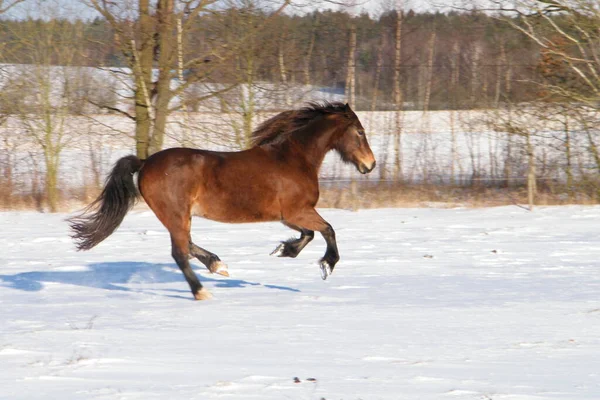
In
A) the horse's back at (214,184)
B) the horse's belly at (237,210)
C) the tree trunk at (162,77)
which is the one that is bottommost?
the horse's belly at (237,210)

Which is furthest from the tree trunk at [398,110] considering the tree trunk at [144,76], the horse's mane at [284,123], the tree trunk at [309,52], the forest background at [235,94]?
the horse's mane at [284,123]

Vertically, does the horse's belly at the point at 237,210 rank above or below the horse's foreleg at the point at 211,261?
above

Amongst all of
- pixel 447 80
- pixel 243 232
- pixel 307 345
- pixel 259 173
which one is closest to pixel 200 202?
pixel 259 173

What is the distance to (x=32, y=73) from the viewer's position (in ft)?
56.1

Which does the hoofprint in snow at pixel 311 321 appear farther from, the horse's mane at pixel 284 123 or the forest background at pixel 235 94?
the forest background at pixel 235 94

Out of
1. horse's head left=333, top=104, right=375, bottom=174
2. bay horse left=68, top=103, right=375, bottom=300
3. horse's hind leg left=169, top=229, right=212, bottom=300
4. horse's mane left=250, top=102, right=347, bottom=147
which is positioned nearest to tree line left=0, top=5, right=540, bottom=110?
horse's mane left=250, top=102, right=347, bottom=147

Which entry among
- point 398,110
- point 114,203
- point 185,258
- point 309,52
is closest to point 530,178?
point 398,110

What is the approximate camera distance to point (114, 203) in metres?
7.65

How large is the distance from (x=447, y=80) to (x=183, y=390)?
18.5m

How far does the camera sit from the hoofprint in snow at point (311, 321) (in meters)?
4.19

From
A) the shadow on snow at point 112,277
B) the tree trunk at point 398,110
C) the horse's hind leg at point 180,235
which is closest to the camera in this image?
the horse's hind leg at point 180,235

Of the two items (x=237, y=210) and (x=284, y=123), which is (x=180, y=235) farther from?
(x=284, y=123)

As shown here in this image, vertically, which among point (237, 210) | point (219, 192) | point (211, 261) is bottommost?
point (211, 261)

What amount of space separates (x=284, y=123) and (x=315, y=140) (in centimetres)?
37
